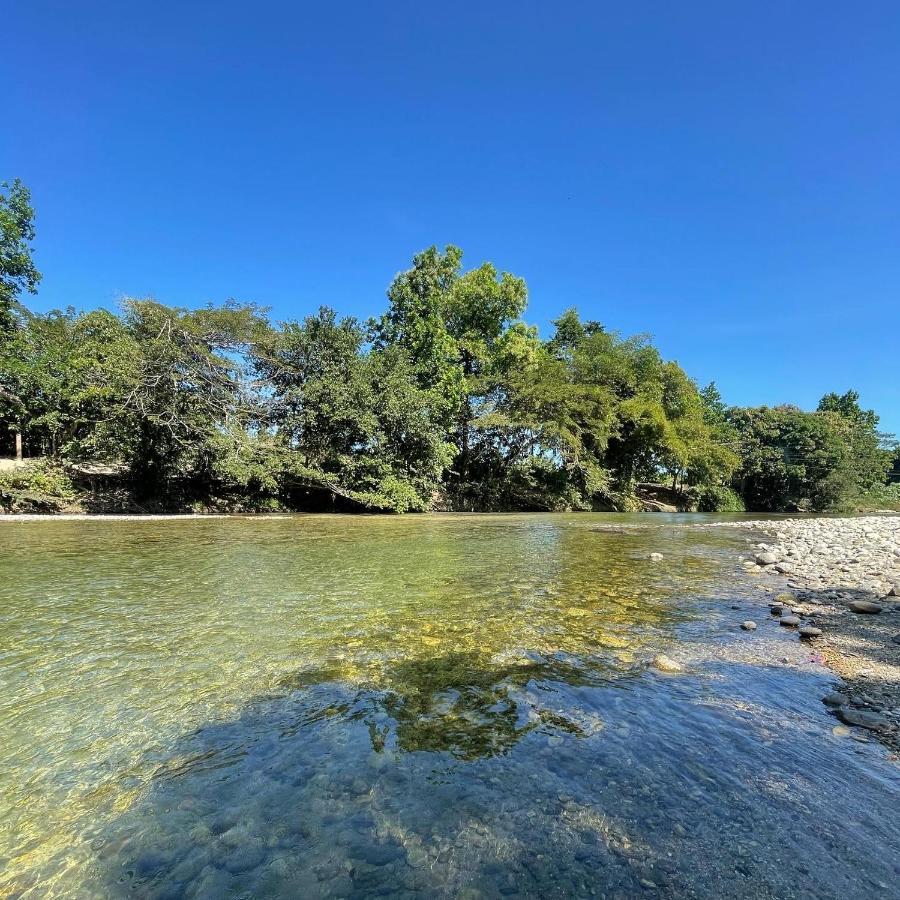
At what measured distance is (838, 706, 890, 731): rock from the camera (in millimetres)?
4020

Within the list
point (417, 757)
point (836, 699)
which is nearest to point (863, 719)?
point (836, 699)

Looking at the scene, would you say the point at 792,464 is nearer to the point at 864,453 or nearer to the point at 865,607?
the point at 864,453

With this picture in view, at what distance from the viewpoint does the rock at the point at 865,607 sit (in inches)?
288

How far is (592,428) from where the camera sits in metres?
37.1

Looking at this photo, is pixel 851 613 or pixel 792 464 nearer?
pixel 851 613

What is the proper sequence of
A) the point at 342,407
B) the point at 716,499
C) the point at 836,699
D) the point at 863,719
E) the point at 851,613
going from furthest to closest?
the point at 716,499 < the point at 342,407 < the point at 851,613 < the point at 836,699 < the point at 863,719

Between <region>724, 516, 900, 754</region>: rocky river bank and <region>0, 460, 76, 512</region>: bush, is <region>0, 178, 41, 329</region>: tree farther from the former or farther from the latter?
<region>724, 516, 900, 754</region>: rocky river bank

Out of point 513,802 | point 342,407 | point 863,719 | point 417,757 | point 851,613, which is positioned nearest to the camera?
point 513,802

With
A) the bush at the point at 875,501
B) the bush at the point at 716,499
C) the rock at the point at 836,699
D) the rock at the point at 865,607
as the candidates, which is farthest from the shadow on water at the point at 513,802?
the bush at the point at 875,501

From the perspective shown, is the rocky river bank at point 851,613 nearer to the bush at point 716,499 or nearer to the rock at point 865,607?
the rock at point 865,607

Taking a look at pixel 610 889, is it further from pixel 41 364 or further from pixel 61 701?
pixel 41 364

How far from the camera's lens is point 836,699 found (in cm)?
448

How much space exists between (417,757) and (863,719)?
368 cm

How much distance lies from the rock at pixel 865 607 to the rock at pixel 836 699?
145 inches
